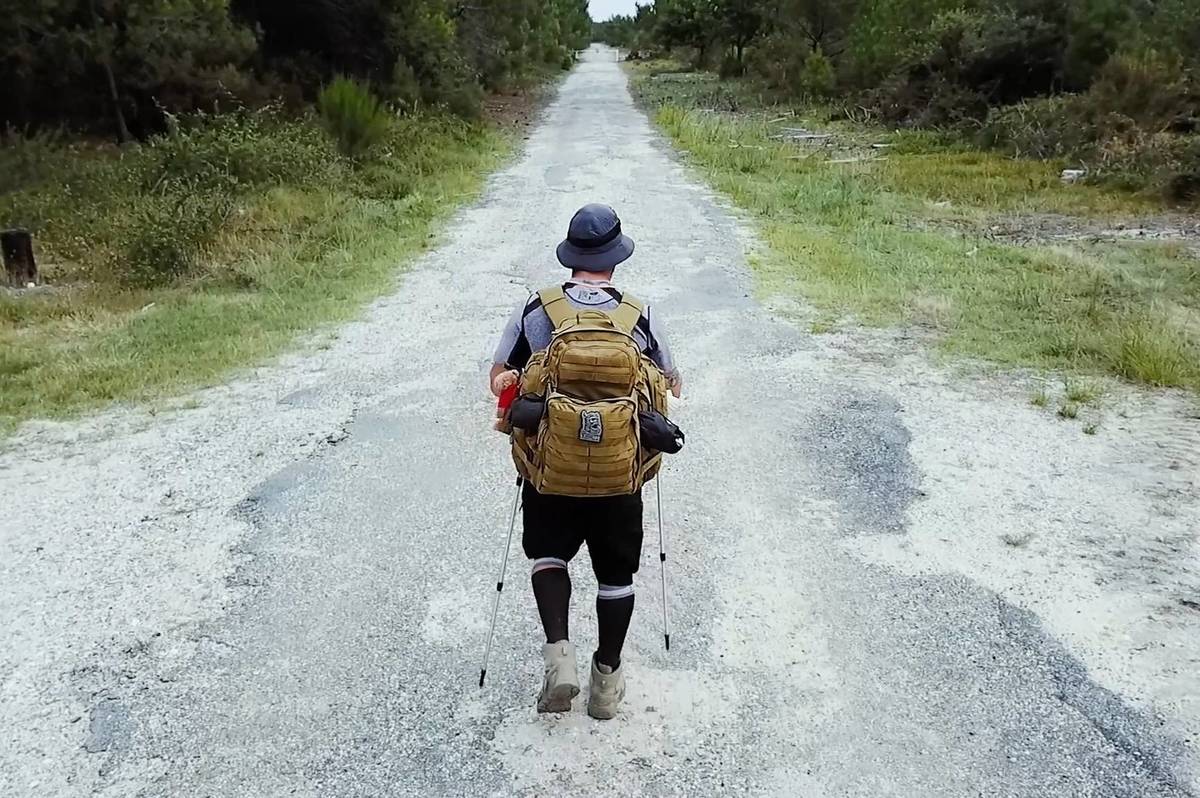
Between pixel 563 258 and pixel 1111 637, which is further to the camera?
pixel 1111 637

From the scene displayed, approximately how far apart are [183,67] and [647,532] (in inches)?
562

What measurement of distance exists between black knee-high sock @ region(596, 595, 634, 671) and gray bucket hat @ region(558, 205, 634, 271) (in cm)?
96

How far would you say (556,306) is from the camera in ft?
9.55

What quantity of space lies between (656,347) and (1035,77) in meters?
20.6

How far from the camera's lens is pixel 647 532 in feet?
14.6

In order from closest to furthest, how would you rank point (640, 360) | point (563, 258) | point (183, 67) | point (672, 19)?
point (640, 360) → point (563, 258) → point (183, 67) → point (672, 19)

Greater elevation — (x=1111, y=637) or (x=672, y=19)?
(x=672, y=19)

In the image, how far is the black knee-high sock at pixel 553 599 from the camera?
3.06 metres

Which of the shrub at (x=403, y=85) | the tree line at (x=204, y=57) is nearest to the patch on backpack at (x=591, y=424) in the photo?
the tree line at (x=204, y=57)

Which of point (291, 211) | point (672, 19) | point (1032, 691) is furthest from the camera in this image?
point (672, 19)

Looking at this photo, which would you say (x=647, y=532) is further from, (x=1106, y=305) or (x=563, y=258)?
(x=1106, y=305)

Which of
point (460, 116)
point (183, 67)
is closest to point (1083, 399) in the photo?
point (183, 67)

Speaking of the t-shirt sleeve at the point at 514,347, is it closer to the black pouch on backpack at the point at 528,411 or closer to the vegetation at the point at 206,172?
the black pouch on backpack at the point at 528,411

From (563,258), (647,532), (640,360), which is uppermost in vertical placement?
(563,258)
